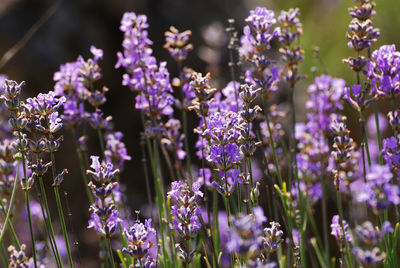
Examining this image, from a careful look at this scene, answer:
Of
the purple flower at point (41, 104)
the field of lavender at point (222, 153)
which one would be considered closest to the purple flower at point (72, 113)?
the field of lavender at point (222, 153)

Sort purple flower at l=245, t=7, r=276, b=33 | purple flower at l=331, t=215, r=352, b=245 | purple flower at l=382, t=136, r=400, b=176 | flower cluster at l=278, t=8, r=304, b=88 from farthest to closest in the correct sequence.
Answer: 1. flower cluster at l=278, t=8, r=304, b=88
2. purple flower at l=245, t=7, r=276, b=33
3. purple flower at l=331, t=215, r=352, b=245
4. purple flower at l=382, t=136, r=400, b=176

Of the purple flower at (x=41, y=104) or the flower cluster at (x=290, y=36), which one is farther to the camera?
the flower cluster at (x=290, y=36)

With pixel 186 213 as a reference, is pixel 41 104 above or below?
above

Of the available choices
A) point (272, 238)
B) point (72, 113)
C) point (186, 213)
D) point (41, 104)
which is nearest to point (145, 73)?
point (72, 113)

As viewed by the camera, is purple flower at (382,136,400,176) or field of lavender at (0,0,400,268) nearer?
field of lavender at (0,0,400,268)

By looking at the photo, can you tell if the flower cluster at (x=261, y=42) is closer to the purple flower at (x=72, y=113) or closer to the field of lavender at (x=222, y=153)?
the field of lavender at (x=222, y=153)

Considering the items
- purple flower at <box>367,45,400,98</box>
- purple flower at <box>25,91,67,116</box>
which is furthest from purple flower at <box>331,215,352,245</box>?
purple flower at <box>25,91,67,116</box>

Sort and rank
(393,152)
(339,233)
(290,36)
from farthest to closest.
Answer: (290,36) < (339,233) < (393,152)

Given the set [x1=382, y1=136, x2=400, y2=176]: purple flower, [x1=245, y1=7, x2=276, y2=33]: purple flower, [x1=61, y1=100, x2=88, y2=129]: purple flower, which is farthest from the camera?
[x1=61, y1=100, x2=88, y2=129]: purple flower

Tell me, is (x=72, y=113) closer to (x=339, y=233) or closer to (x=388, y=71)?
(x=339, y=233)

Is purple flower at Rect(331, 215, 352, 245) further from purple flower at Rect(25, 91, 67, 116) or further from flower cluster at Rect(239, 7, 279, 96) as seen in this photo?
purple flower at Rect(25, 91, 67, 116)

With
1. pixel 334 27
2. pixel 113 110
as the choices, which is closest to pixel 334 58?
pixel 334 27
